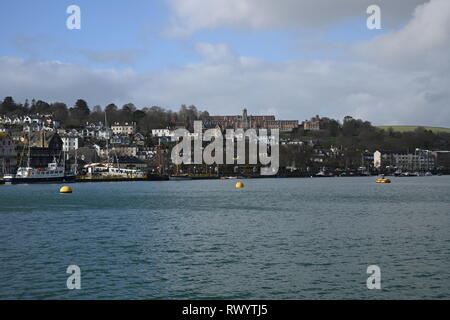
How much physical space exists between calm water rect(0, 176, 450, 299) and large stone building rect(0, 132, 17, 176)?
3000 inches

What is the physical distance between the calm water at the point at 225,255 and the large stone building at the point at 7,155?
76.2 meters

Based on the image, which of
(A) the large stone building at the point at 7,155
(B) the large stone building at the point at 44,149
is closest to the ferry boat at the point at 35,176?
(A) the large stone building at the point at 7,155

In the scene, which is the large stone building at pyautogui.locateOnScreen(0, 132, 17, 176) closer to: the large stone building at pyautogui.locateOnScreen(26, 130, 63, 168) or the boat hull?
the large stone building at pyautogui.locateOnScreen(26, 130, 63, 168)

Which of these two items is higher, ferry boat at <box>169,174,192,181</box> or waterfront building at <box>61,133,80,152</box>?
waterfront building at <box>61,133,80,152</box>

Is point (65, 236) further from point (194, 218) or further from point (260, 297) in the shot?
point (260, 297)

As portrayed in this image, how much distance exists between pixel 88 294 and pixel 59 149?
117 meters

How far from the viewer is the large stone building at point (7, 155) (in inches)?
4471

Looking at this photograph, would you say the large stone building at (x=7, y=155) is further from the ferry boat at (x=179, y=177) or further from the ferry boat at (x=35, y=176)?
the ferry boat at (x=179, y=177)

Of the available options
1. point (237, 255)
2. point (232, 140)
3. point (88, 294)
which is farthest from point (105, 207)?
point (232, 140)

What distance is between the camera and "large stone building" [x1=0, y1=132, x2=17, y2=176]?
373 ft

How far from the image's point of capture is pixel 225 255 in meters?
24.1

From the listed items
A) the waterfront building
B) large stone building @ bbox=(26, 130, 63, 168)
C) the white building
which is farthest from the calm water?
the white building

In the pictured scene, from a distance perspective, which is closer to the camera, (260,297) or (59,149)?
(260,297)

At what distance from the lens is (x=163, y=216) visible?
4119 centimetres
